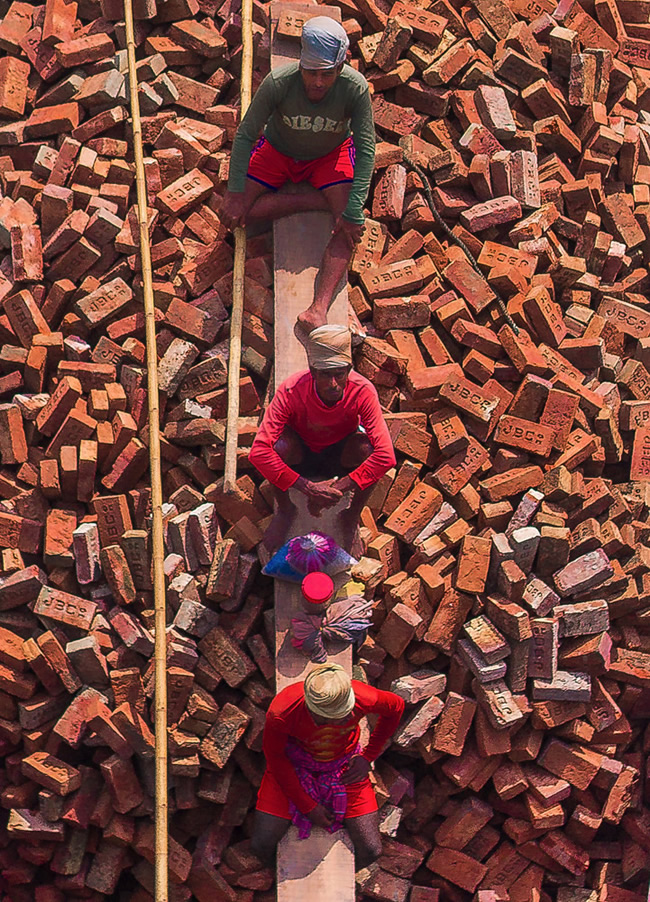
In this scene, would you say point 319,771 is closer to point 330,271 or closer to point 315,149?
point 330,271

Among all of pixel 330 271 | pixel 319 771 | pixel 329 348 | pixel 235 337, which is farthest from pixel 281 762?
pixel 330 271

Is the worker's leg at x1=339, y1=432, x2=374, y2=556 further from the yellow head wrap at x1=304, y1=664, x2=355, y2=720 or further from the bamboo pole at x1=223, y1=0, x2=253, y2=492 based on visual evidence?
the yellow head wrap at x1=304, y1=664, x2=355, y2=720

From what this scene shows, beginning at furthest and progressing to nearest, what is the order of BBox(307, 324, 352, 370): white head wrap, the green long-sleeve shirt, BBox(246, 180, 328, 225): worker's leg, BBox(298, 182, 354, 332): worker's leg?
BBox(246, 180, 328, 225): worker's leg, BBox(298, 182, 354, 332): worker's leg, the green long-sleeve shirt, BBox(307, 324, 352, 370): white head wrap

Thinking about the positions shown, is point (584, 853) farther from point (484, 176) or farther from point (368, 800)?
point (484, 176)

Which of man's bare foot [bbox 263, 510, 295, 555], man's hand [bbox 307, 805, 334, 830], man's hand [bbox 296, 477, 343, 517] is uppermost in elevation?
man's hand [bbox 296, 477, 343, 517]

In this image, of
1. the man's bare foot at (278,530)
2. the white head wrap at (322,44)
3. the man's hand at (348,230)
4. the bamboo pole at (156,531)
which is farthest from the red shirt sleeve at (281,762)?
the white head wrap at (322,44)

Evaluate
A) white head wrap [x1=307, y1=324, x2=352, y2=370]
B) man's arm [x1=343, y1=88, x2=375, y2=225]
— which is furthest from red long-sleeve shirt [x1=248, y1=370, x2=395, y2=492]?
man's arm [x1=343, y1=88, x2=375, y2=225]
